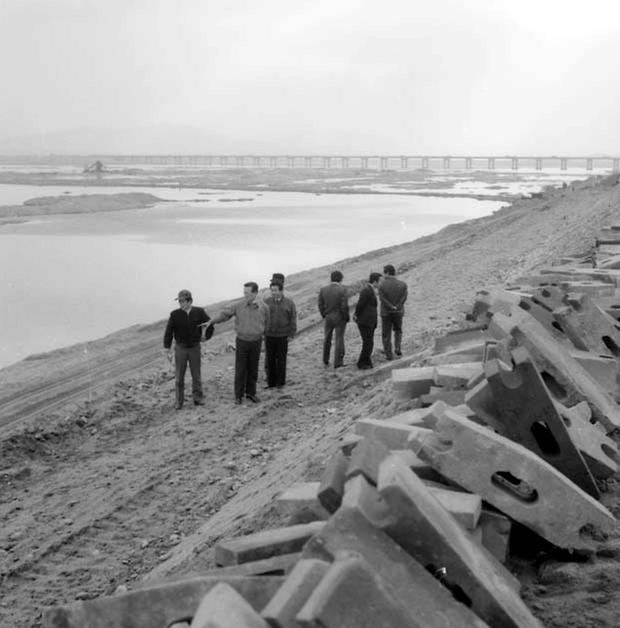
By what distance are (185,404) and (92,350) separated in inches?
281

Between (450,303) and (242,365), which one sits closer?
(242,365)

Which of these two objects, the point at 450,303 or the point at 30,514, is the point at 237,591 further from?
the point at 450,303

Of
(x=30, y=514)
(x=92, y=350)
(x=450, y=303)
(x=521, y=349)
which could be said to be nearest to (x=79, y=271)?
(x=92, y=350)

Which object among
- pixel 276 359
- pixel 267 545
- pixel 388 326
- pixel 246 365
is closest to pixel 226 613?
pixel 267 545

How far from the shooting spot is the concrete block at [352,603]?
2.70 metres

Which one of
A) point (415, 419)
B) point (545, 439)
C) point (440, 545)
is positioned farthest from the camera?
point (415, 419)

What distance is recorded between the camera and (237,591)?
11.0 feet

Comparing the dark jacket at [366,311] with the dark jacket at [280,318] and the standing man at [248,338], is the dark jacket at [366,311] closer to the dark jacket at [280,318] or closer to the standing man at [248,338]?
the dark jacket at [280,318]

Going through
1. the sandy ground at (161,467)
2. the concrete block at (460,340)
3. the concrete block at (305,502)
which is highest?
the concrete block at (460,340)

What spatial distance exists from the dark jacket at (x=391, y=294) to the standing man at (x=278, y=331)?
4.57 feet

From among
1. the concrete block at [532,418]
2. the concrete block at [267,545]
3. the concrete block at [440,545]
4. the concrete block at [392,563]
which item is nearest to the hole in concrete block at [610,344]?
the concrete block at [532,418]

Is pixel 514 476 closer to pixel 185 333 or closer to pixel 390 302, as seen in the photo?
pixel 185 333

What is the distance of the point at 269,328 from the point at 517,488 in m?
7.42

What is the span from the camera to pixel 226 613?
286 centimetres
